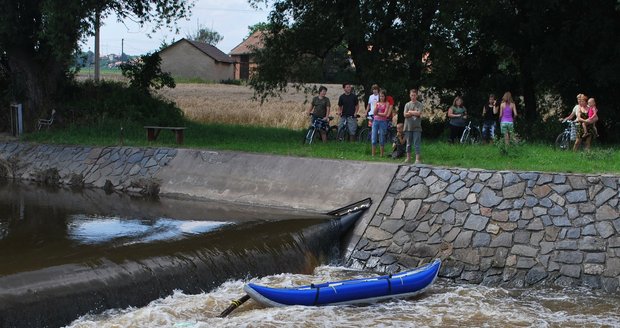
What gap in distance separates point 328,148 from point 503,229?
20.1 ft

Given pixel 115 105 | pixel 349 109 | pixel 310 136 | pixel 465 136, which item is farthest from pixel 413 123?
pixel 115 105

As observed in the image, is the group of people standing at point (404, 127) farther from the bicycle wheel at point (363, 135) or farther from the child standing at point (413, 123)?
the bicycle wheel at point (363, 135)

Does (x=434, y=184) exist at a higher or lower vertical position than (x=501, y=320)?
higher

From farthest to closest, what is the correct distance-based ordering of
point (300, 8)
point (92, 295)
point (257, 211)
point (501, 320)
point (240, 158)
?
point (300, 8) < point (240, 158) < point (257, 211) < point (501, 320) < point (92, 295)

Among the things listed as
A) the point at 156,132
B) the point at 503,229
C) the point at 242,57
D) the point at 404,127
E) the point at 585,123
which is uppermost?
the point at 242,57

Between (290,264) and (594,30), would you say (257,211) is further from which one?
(594,30)

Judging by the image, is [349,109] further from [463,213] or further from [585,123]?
[463,213]

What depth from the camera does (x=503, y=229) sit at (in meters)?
14.2

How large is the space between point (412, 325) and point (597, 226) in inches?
172

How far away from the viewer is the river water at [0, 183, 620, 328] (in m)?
11.0

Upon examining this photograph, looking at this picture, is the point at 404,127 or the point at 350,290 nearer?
the point at 350,290

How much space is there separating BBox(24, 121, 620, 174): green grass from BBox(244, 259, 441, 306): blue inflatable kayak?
380 cm

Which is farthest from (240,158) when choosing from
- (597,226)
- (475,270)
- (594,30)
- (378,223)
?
(594,30)

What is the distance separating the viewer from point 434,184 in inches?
609
